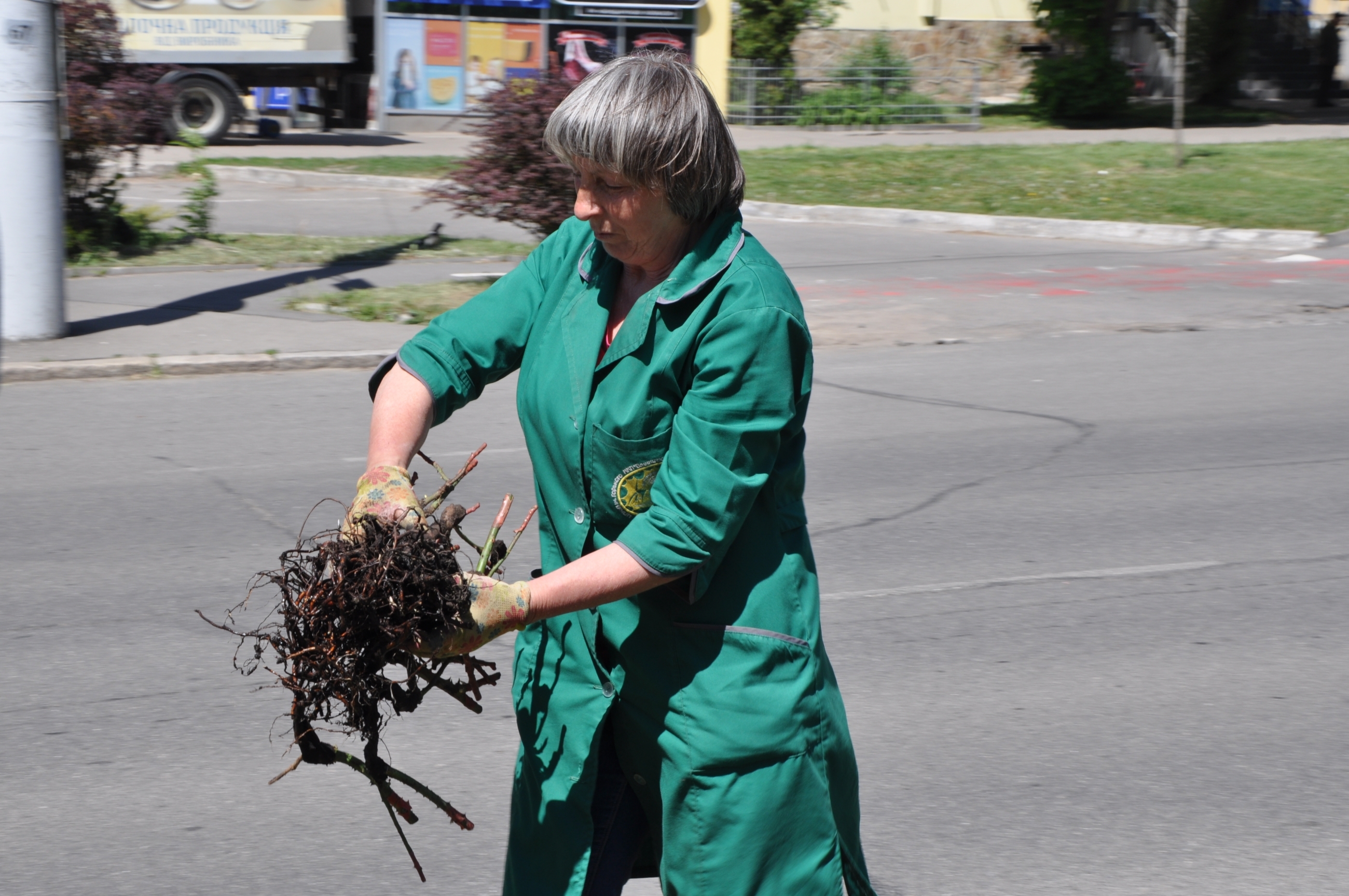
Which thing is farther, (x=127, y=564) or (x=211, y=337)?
(x=211, y=337)

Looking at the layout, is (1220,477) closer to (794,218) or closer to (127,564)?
(127,564)

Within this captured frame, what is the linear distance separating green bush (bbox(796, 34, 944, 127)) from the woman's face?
85.5ft

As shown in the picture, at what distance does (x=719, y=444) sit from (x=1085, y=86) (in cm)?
2653

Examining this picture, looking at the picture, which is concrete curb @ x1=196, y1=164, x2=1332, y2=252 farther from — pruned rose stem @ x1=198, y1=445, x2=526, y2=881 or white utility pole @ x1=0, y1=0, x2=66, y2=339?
pruned rose stem @ x1=198, y1=445, x2=526, y2=881

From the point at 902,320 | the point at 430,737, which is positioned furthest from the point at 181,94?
the point at 430,737

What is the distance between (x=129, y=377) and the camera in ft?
30.6

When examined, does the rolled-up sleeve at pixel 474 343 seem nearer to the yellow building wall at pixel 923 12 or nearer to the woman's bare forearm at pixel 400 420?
the woman's bare forearm at pixel 400 420

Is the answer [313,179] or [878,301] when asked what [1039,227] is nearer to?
[878,301]

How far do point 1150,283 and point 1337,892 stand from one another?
33.8ft

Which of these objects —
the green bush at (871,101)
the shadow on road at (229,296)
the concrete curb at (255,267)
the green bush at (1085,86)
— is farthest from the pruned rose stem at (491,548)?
the green bush at (1085,86)

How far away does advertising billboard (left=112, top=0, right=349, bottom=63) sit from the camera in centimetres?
2256

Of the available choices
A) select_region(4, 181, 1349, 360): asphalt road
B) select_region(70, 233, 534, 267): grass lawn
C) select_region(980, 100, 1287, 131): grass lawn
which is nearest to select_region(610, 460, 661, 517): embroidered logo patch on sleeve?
select_region(4, 181, 1349, 360): asphalt road

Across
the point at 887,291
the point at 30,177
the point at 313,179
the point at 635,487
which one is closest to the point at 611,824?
the point at 635,487

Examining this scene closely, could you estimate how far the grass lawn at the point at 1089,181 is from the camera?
17.4 m
